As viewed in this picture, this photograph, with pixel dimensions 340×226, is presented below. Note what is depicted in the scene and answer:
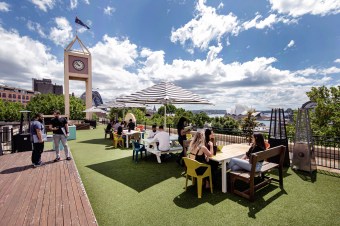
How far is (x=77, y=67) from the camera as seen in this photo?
28.4 m

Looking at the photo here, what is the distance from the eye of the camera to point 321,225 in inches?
131

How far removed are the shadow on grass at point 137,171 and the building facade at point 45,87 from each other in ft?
561

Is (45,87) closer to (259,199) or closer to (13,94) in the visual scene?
(13,94)

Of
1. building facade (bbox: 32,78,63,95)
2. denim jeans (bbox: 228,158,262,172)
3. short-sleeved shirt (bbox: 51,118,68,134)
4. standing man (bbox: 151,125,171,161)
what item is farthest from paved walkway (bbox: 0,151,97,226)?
building facade (bbox: 32,78,63,95)

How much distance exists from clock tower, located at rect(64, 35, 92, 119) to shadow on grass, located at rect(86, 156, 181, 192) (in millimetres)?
22938

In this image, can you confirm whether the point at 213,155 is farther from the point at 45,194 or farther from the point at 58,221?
the point at 45,194

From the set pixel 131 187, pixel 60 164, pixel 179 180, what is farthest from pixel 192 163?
pixel 60 164

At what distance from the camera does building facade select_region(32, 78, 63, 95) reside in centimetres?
15125

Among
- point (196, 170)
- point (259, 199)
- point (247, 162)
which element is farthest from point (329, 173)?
point (196, 170)

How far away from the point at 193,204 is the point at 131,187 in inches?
69.3

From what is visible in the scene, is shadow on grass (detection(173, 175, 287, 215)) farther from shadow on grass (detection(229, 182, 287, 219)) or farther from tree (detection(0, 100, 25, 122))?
tree (detection(0, 100, 25, 122))

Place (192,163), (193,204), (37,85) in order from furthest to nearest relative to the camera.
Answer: (37,85), (192,163), (193,204)

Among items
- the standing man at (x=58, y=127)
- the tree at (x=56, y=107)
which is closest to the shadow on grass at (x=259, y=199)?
the standing man at (x=58, y=127)

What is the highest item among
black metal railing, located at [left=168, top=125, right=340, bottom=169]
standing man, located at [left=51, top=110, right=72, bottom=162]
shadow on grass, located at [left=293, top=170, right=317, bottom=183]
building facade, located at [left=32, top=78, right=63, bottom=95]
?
building facade, located at [left=32, top=78, right=63, bottom=95]
